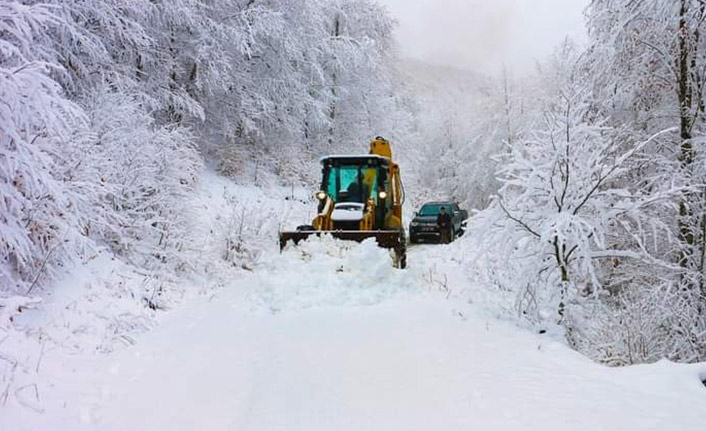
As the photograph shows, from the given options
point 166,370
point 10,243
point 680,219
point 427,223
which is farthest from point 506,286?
point 427,223

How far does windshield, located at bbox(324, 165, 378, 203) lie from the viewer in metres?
12.5

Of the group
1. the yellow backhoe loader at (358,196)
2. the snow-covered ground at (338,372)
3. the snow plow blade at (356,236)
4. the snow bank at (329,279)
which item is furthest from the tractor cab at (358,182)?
the snow-covered ground at (338,372)

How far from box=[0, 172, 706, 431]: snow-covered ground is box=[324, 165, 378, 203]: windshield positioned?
12.5 ft

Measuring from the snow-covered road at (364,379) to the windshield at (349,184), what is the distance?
4915 mm

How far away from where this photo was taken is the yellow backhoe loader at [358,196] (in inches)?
443

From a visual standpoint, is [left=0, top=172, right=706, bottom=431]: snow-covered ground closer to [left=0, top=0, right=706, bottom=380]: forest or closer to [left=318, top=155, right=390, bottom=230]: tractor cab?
[left=0, top=0, right=706, bottom=380]: forest

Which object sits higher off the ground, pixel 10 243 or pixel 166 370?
pixel 10 243

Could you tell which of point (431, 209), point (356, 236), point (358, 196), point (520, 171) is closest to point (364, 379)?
point (520, 171)

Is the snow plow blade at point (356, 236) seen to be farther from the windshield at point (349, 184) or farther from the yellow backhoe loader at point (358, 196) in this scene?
the windshield at point (349, 184)

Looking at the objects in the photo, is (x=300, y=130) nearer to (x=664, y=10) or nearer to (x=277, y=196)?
(x=277, y=196)

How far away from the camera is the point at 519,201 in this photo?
7.16 metres

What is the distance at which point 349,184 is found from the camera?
12.5m

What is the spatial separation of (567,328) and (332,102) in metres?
21.4

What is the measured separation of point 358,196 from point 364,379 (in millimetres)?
7840
